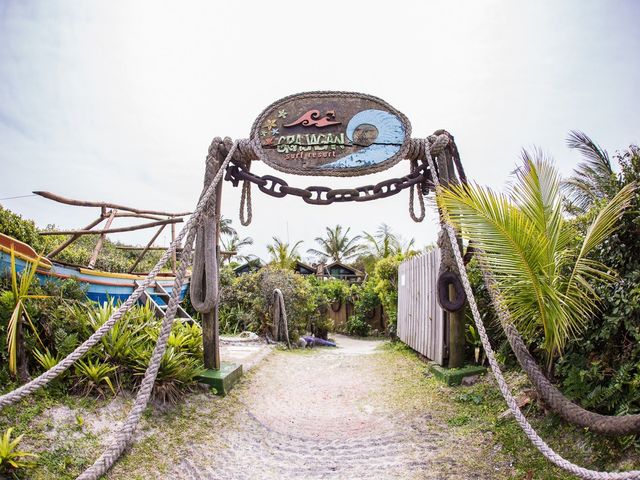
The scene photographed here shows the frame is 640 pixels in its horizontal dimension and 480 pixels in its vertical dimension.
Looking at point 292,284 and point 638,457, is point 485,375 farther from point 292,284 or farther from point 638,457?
point 292,284

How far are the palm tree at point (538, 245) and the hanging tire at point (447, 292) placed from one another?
1.50 m

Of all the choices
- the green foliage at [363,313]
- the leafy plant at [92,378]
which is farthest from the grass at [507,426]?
the green foliage at [363,313]

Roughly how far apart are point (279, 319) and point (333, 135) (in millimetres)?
6350

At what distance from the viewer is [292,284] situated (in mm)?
10867

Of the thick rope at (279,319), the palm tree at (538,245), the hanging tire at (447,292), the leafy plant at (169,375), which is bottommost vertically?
the thick rope at (279,319)

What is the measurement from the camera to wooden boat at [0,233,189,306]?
13.9 ft

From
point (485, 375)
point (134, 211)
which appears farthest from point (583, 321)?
point (134, 211)

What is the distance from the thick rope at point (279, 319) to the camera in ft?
32.1

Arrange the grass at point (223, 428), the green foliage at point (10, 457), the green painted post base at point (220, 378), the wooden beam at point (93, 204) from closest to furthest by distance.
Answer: the green foliage at point (10, 457), the grass at point (223, 428), the green painted post base at point (220, 378), the wooden beam at point (93, 204)

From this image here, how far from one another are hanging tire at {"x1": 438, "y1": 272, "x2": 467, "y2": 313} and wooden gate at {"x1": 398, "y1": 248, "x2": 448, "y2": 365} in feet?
1.72

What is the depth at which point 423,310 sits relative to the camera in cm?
641

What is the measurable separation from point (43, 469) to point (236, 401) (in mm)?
2107

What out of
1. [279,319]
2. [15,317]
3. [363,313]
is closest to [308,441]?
[15,317]

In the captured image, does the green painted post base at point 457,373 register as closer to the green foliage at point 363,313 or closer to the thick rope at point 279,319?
the thick rope at point 279,319
